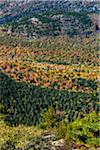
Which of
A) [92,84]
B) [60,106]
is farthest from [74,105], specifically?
[92,84]

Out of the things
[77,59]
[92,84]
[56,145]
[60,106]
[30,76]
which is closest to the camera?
[56,145]

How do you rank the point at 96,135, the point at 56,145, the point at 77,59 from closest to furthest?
the point at 56,145 → the point at 96,135 → the point at 77,59

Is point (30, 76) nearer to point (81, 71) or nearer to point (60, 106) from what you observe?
point (81, 71)

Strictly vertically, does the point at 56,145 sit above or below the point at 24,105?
above

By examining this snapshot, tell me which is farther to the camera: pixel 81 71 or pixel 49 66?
pixel 49 66

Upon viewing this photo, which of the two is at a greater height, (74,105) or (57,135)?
(57,135)

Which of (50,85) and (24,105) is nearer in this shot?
(24,105)

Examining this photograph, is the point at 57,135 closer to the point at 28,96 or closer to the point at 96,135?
the point at 96,135

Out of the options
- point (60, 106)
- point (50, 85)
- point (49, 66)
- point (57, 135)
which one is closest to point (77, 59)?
point (49, 66)

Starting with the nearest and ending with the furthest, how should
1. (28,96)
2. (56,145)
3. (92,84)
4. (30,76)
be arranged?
(56,145), (28,96), (92,84), (30,76)
